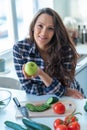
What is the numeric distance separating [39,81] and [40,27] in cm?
33

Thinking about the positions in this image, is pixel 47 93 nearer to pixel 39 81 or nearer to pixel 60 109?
pixel 39 81

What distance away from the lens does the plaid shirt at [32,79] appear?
1562 millimetres

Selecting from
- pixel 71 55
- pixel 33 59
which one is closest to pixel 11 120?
pixel 33 59

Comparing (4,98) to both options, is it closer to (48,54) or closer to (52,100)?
(52,100)

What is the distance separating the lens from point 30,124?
1.10 metres

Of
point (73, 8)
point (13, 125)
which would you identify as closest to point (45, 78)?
point (13, 125)

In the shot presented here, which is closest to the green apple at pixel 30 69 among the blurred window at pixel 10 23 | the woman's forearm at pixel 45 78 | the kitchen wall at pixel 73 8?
the woman's forearm at pixel 45 78

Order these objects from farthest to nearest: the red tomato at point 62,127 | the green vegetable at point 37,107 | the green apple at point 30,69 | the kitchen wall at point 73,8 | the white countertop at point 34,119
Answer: the kitchen wall at point 73,8, the green apple at point 30,69, the green vegetable at point 37,107, the white countertop at point 34,119, the red tomato at point 62,127

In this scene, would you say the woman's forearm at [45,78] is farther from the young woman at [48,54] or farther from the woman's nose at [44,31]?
the woman's nose at [44,31]

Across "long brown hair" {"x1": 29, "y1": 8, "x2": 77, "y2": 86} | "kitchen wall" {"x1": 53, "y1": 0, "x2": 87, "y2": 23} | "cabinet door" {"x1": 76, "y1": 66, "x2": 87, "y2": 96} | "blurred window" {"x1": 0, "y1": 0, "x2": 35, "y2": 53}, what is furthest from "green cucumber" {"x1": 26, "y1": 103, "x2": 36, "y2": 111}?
"kitchen wall" {"x1": 53, "y1": 0, "x2": 87, "y2": 23}

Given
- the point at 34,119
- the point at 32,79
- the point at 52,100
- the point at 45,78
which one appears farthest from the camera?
the point at 32,79

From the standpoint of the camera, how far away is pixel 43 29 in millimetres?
1612

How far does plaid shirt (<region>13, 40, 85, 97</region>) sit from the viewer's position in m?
A: 1.56

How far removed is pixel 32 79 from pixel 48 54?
20 cm
